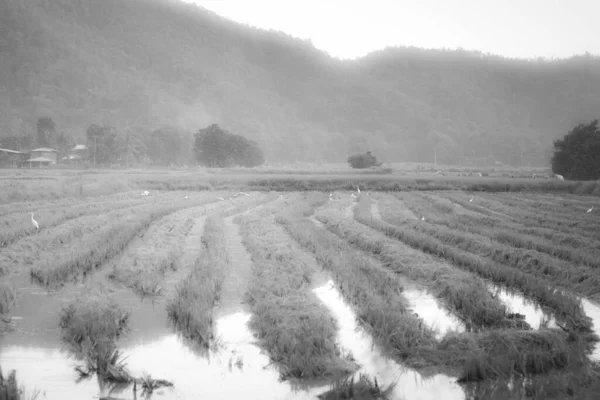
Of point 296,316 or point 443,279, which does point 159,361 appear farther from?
point 443,279

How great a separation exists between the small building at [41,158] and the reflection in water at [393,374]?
58409mm

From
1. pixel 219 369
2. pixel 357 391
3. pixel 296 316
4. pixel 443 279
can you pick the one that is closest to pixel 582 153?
pixel 443 279

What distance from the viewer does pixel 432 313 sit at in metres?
6.42

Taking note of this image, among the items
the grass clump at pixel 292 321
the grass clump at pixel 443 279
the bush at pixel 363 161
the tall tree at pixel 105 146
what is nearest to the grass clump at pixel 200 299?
the grass clump at pixel 292 321

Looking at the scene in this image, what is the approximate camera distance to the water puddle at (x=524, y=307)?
5.92 meters

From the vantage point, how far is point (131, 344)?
524 cm

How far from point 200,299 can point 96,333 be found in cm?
135

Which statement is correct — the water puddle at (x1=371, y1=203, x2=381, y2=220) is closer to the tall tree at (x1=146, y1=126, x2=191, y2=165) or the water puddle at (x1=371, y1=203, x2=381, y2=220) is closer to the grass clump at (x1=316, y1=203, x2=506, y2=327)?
the grass clump at (x1=316, y1=203, x2=506, y2=327)

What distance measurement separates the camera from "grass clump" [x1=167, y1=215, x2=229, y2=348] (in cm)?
545

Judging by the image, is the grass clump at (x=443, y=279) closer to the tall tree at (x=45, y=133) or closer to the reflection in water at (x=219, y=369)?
the reflection in water at (x=219, y=369)

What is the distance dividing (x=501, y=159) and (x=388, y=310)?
105 metres

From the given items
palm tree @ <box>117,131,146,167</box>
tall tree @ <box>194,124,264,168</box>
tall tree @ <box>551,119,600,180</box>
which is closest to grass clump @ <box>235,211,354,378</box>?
tall tree @ <box>551,119,600,180</box>

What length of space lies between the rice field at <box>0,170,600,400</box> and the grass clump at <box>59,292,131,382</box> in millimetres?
17

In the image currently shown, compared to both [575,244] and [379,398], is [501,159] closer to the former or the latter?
[575,244]
